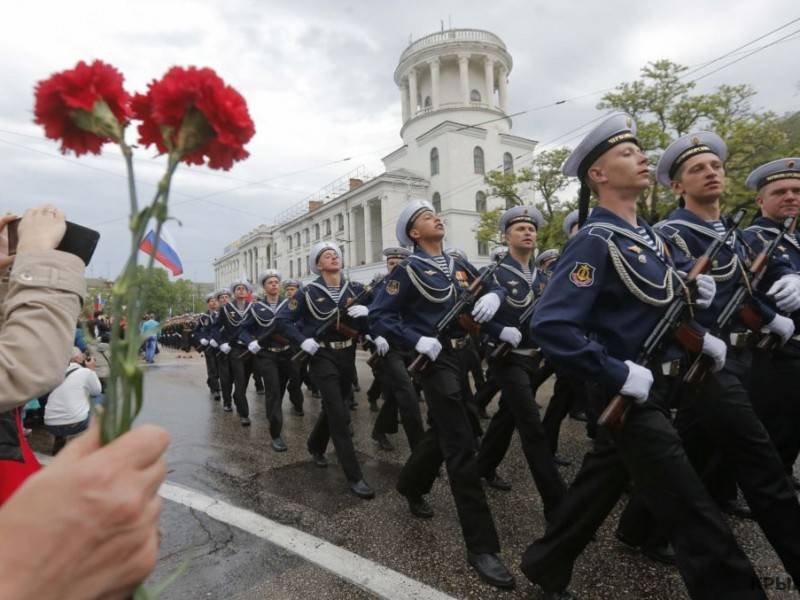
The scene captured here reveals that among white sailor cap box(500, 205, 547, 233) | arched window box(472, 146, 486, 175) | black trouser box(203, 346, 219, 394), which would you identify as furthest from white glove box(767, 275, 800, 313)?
arched window box(472, 146, 486, 175)

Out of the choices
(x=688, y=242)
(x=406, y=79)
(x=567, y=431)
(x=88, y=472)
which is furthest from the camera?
(x=406, y=79)

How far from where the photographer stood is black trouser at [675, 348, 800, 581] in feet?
7.88

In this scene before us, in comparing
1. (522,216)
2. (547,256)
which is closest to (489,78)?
(547,256)

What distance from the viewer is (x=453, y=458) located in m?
3.23

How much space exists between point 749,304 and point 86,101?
13.6 ft

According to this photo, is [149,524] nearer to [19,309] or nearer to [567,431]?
[19,309]

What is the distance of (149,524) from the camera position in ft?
2.36

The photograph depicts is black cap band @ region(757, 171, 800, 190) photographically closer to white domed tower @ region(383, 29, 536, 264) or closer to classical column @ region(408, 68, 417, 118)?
white domed tower @ region(383, 29, 536, 264)

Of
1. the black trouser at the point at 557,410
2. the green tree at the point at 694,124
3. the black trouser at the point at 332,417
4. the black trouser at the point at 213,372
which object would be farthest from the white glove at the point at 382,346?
the green tree at the point at 694,124

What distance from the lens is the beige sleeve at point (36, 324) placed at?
1.11 metres

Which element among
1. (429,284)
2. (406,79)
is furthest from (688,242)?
(406,79)

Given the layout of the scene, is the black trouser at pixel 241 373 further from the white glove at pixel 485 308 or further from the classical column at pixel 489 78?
the classical column at pixel 489 78

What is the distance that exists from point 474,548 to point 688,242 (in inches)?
91.0

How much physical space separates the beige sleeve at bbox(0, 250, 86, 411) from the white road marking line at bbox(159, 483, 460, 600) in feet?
7.16
